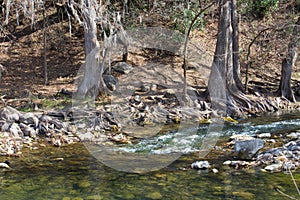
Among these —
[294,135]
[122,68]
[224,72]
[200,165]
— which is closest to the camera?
[200,165]

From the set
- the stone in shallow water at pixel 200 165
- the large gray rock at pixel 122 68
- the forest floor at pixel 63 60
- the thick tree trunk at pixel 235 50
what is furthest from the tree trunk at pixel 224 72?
the stone in shallow water at pixel 200 165

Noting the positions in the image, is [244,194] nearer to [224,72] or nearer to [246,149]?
[246,149]

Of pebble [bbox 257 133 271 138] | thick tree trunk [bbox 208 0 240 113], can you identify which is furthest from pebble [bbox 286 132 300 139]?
thick tree trunk [bbox 208 0 240 113]

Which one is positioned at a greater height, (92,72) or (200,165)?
(92,72)

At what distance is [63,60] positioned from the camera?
16281mm

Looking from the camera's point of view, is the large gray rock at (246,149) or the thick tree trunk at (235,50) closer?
the large gray rock at (246,149)

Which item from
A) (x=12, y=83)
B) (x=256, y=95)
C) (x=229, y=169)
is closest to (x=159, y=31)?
(x=256, y=95)

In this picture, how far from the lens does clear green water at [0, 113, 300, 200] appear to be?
16.4 feet

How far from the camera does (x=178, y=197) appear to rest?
4.96m

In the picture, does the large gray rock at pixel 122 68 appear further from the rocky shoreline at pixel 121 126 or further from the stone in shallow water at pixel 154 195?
the stone in shallow water at pixel 154 195

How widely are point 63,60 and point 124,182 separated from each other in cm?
1157

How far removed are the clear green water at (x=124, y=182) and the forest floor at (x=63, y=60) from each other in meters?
5.90

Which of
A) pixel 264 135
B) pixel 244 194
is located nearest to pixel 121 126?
pixel 264 135

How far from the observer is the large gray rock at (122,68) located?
15.1 m
